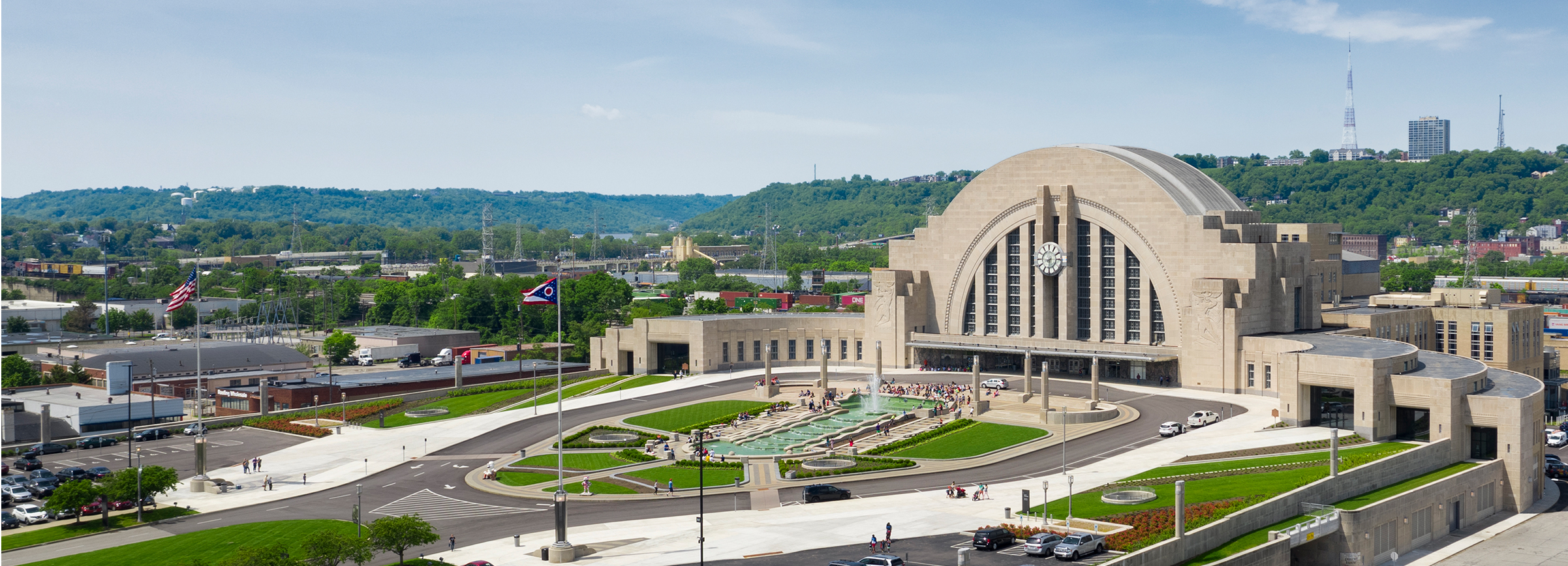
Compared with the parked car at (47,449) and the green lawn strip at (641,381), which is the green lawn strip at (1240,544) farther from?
the parked car at (47,449)

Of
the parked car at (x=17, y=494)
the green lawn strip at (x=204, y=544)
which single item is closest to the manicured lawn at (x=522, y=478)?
the green lawn strip at (x=204, y=544)

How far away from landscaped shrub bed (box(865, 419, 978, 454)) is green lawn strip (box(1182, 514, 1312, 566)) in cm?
3032

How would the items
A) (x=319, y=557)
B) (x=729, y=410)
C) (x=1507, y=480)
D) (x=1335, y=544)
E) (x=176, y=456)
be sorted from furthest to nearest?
(x=729, y=410) < (x=176, y=456) < (x=1507, y=480) < (x=1335, y=544) < (x=319, y=557)

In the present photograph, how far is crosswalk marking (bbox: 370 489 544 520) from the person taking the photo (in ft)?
262

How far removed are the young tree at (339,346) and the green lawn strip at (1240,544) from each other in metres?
128

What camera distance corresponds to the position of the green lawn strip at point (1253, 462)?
83.6 meters

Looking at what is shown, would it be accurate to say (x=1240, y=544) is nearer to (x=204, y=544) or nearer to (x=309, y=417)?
(x=204, y=544)

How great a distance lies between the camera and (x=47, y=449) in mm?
105875

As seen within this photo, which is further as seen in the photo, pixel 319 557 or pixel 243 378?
pixel 243 378

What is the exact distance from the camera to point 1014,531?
69.8 m

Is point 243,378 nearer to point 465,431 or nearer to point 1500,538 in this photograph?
point 465,431

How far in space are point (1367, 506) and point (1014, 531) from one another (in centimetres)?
2152

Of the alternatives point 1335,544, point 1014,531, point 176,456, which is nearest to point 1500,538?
point 1335,544

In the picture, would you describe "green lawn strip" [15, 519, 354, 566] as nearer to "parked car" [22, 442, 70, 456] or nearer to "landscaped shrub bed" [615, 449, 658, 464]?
"landscaped shrub bed" [615, 449, 658, 464]
